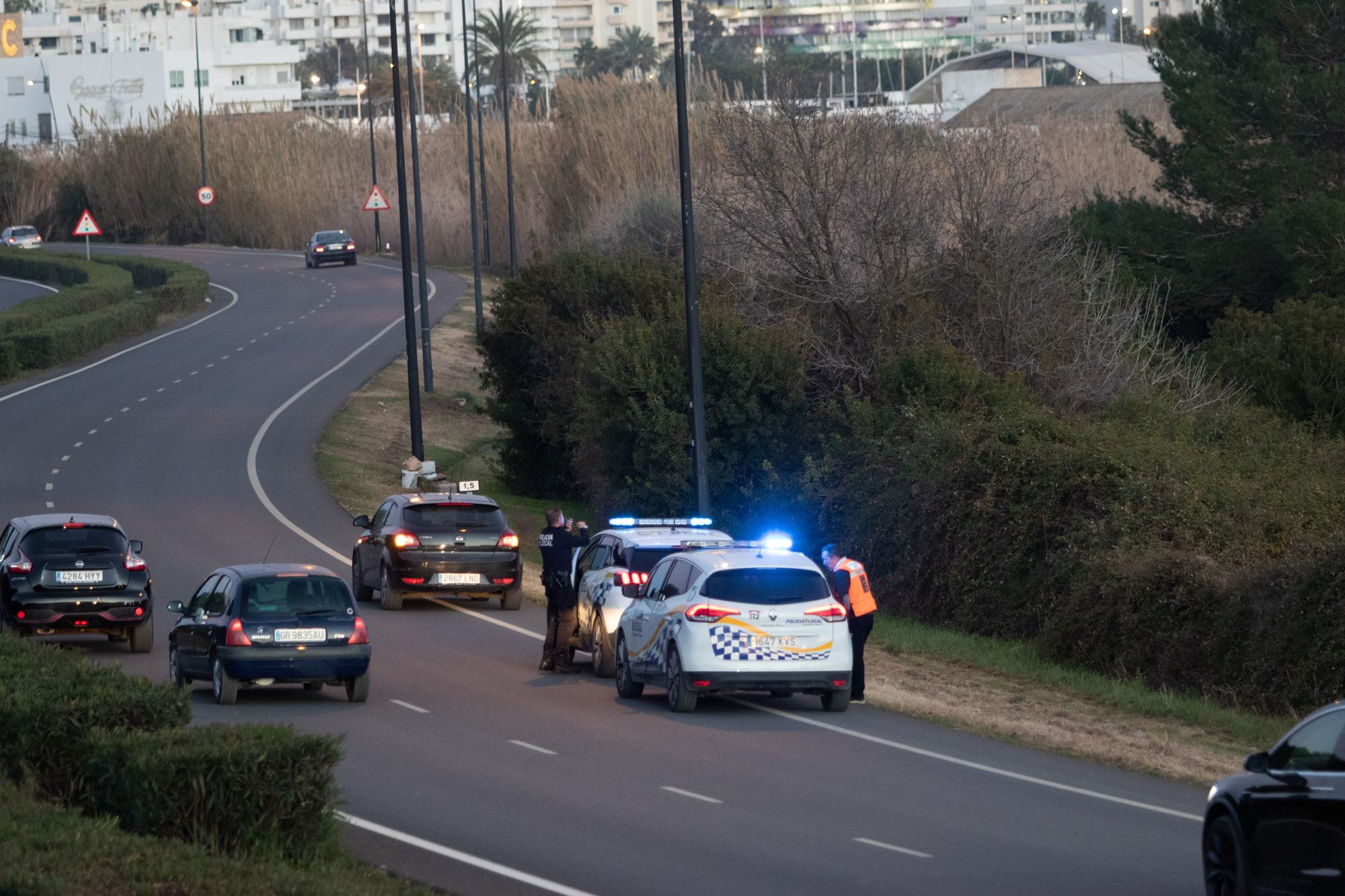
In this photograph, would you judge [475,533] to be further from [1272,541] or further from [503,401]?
[503,401]

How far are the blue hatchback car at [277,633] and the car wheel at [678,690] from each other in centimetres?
292

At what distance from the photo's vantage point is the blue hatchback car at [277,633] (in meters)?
16.5

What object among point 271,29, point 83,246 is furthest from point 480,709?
point 271,29

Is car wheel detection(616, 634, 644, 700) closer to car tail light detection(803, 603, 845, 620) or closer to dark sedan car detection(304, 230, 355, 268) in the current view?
car tail light detection(803, 603, 845, 620)

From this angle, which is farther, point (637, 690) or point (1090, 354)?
point (1090, 354)

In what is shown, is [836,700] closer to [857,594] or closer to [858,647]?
[858,647]

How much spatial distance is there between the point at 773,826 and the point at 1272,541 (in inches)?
443

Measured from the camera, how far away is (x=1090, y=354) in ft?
107

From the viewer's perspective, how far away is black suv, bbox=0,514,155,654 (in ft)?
64.6

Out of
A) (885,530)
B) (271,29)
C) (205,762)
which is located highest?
(271,29)

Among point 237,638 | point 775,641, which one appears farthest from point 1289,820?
point 237,638

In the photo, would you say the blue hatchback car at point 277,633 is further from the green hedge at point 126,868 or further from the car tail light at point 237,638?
the green hedge at point 126,868

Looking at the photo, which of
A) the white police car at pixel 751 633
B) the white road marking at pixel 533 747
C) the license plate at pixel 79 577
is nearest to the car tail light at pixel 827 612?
the white police car at pixel 751 633

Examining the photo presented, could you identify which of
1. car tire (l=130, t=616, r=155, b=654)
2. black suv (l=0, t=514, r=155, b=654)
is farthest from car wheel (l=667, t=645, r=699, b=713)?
car tire (l=130, t=616, r=155, b=654)
